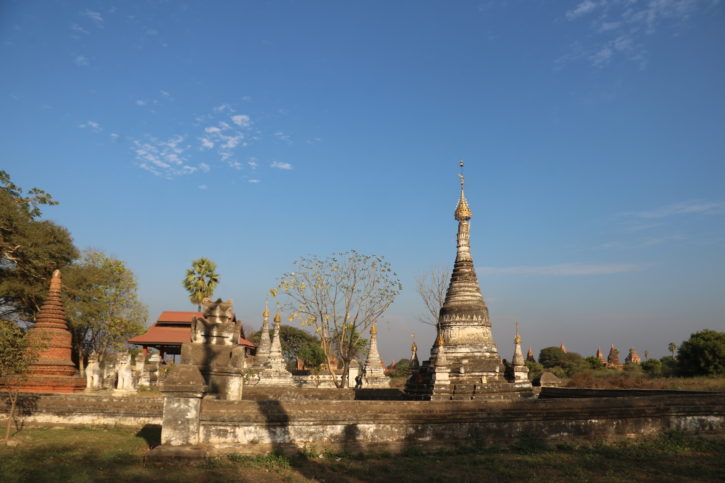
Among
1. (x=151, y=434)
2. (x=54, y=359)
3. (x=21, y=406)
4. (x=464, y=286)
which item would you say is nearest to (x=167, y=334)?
(x=54, y=359)

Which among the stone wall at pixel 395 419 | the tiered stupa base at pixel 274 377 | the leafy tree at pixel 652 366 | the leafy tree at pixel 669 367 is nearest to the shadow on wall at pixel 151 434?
the stone wall at pixel 395 419

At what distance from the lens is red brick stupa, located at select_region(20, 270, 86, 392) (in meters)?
17.7

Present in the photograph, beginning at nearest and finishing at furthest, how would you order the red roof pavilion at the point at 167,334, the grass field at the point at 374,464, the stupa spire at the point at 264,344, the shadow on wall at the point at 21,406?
the grass field at the point at 374,464 < the shadow on wall at the point at 21,406 < the stupa spire at the point at 264,344 < the red roof pavilion at the point at 167,334

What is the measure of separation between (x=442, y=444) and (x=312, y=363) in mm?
51051

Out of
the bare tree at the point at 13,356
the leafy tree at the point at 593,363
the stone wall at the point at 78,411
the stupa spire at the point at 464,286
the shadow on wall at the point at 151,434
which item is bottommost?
the leafy tree at the point at 593,363

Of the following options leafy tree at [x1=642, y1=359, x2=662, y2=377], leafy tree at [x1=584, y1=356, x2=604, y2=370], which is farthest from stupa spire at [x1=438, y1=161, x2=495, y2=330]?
leafy tree at [x1=584, y1=356, x2=604, y2=370]

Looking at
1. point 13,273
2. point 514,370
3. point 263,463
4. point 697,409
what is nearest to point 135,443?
point 263,463

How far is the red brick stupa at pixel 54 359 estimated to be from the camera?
696 inches

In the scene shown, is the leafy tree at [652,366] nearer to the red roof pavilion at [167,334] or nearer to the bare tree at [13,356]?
the red roof pavilion at [167,334]

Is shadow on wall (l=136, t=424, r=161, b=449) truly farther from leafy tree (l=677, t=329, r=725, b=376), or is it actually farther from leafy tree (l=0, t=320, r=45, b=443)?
leafy tree (l=677, t=329, r=725, b=376)

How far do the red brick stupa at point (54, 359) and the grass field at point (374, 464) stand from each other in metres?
8.29

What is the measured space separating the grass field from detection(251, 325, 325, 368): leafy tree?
49.0m

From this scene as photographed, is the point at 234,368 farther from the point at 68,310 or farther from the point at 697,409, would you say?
the point at 68,310

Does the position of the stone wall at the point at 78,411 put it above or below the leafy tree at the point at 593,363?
above
